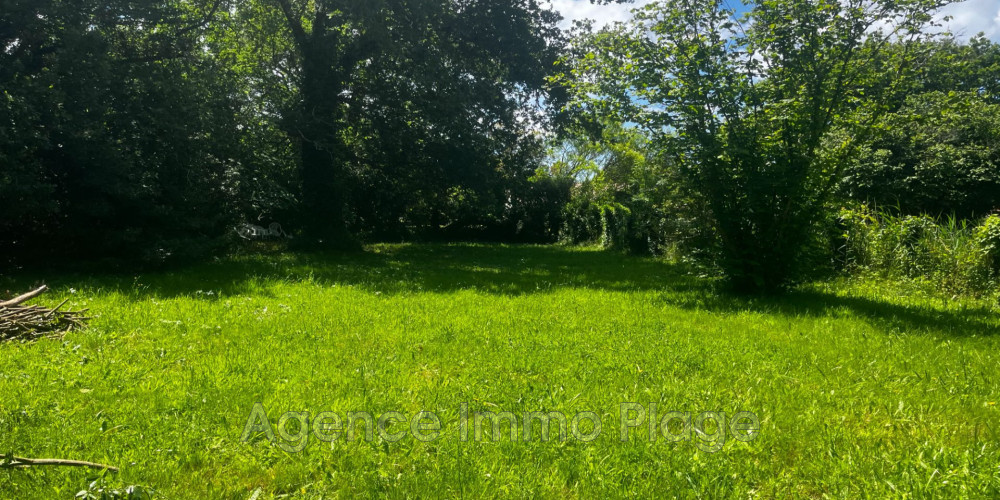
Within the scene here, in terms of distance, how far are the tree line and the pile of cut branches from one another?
4313 millimetres

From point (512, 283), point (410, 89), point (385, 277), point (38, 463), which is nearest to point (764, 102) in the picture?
point (512, 283)

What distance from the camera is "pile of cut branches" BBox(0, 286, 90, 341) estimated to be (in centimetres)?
459

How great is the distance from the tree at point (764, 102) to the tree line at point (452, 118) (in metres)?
0.03

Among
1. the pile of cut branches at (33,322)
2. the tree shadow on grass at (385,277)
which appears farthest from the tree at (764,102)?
the pile of cut branches at (33,322)

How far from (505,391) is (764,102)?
260 inches

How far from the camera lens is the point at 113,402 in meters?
3.25

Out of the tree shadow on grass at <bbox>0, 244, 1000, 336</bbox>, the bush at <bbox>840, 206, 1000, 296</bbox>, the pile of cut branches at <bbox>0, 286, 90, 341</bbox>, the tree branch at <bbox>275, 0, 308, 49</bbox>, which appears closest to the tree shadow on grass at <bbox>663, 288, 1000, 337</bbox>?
the tree shadow on grass at <bbox>0, 244, 1000, 336</bbox>

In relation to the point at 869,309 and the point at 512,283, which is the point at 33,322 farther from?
the point at 869,309

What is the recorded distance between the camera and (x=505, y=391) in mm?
3637

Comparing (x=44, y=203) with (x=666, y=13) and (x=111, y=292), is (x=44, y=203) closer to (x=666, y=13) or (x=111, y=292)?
(x=111, y=292)

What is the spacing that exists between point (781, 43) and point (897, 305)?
4.05 meters

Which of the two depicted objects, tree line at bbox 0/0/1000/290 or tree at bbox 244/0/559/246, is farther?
tree at bbox 244/0/559/246

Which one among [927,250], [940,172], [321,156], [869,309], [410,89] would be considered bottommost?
[869,309]

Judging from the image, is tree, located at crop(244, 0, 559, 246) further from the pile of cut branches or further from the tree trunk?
the pile of cut branches
